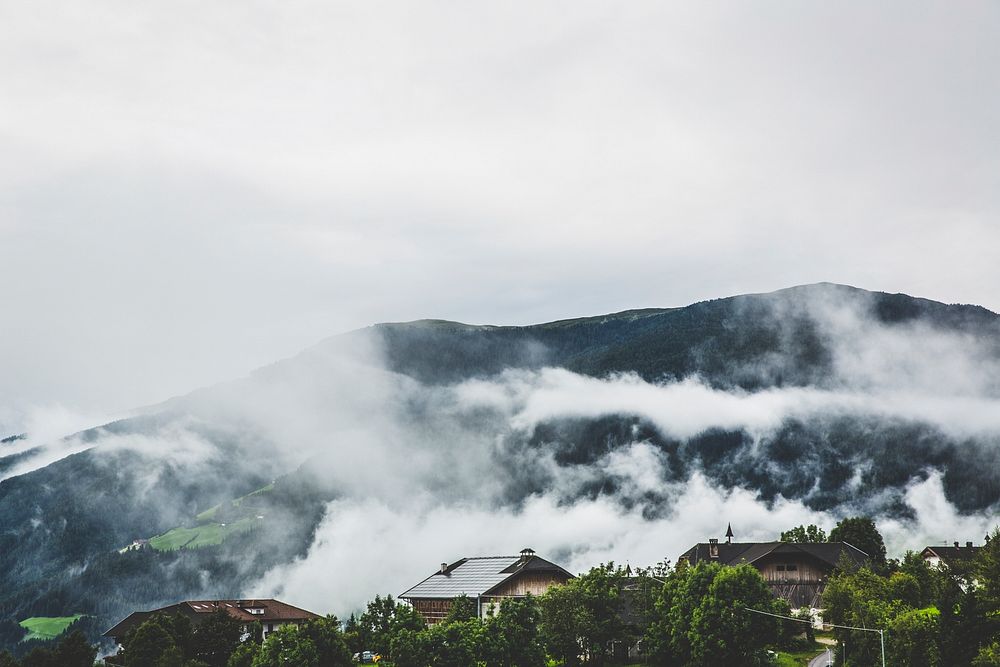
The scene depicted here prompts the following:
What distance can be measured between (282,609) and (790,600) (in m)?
89.2

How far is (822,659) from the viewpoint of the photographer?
10294 centimetres

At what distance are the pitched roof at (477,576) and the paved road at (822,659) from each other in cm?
4950

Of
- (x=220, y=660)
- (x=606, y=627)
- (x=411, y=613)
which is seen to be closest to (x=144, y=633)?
(x=220, y=660)

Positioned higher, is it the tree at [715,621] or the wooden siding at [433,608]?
the tree at [715,621]

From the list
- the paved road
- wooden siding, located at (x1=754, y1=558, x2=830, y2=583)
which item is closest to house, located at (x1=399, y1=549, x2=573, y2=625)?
wooden siding, located at (x1=754, y1=558, x2=830, y2=583)

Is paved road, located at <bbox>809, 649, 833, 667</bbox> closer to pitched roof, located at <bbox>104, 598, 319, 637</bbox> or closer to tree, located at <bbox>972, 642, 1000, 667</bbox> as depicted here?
tree, located at <bbox>972, 642, 1000, 667</bbox>

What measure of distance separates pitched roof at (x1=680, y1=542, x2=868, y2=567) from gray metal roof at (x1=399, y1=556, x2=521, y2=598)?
1240 inches

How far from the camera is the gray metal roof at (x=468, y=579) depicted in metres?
155

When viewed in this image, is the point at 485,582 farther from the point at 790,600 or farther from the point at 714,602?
the point at 714,602

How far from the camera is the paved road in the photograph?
98.4m

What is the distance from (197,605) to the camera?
173m

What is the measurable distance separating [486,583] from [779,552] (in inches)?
1776

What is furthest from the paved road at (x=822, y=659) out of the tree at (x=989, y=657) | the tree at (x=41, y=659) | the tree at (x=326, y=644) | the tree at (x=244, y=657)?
the tree at (x=41, y=659)

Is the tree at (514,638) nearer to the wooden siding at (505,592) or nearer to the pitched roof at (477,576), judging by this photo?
the wooden siding at (505,592)
